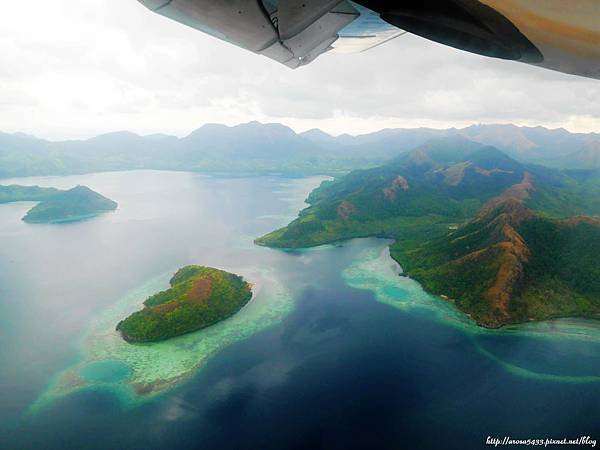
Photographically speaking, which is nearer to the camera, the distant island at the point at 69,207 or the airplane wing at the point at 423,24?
the airplane wing at the point at 423,24

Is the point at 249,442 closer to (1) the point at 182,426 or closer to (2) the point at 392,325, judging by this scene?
(1) the point at 182,426

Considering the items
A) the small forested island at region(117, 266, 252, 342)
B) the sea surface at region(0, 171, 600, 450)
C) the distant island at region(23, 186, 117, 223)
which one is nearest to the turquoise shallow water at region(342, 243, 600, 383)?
the sea surface at region(0, 171, 600, 450)

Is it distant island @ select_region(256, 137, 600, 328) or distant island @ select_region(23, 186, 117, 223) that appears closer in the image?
distant island @ select_region(256, 137, 600, 328)

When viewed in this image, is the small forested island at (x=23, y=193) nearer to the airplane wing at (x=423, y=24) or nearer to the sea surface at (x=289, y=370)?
the sea surface at (x=289, y=370)

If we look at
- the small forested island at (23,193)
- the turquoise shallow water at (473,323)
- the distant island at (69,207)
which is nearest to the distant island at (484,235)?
the turquoise shallow water at (473,323)

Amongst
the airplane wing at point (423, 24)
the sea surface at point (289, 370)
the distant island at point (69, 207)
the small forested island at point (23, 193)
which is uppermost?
the airplane wing at point (423, 24)

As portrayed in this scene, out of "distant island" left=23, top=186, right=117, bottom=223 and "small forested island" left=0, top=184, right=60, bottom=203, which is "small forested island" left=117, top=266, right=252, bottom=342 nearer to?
"distant island" left=23, top=186, right=117, bottom=223
